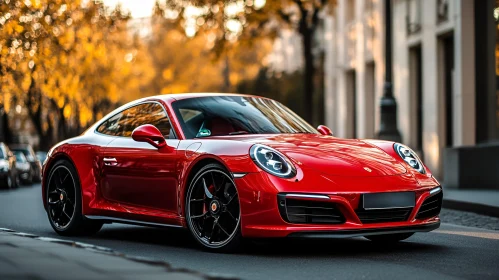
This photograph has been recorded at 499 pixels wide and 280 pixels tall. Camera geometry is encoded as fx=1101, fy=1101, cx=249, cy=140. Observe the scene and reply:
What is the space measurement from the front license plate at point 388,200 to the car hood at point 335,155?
199 mm

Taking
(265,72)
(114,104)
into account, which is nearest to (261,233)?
(265,72)

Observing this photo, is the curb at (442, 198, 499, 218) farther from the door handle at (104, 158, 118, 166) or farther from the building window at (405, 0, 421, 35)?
the building window at (405, 0, 421, 35)

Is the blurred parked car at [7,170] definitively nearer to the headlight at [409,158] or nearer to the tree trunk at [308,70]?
the tree trunk at [308,70]

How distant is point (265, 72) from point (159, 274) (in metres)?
45.4

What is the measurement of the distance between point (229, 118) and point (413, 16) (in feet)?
64.4

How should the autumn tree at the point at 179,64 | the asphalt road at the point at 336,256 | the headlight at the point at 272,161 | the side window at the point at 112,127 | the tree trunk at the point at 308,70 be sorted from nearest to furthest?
the asphalt road at the point at 336,256 < the headlight at the point at 272,161 < the side window at the point at 112,127 < the tree trunk at the point at 308,70 < the autumn tree at the point at 179,64

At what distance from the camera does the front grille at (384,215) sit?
8239 millimetres

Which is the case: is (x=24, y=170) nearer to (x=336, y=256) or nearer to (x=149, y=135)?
(x=149, y=135)

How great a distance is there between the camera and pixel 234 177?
328 inches

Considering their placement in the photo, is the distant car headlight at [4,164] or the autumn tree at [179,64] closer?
the distant car headlight at [4,164]

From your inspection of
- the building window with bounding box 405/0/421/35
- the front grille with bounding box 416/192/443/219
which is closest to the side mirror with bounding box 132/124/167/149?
the front grille with bounding box 416/192/443/219

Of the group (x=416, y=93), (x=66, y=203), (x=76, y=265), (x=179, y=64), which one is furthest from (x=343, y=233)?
(x=179, y=64)

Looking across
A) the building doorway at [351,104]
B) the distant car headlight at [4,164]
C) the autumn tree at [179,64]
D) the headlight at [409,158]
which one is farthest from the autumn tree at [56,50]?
the headlight at [409,158]

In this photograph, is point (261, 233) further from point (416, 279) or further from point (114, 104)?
point (114, 104)
